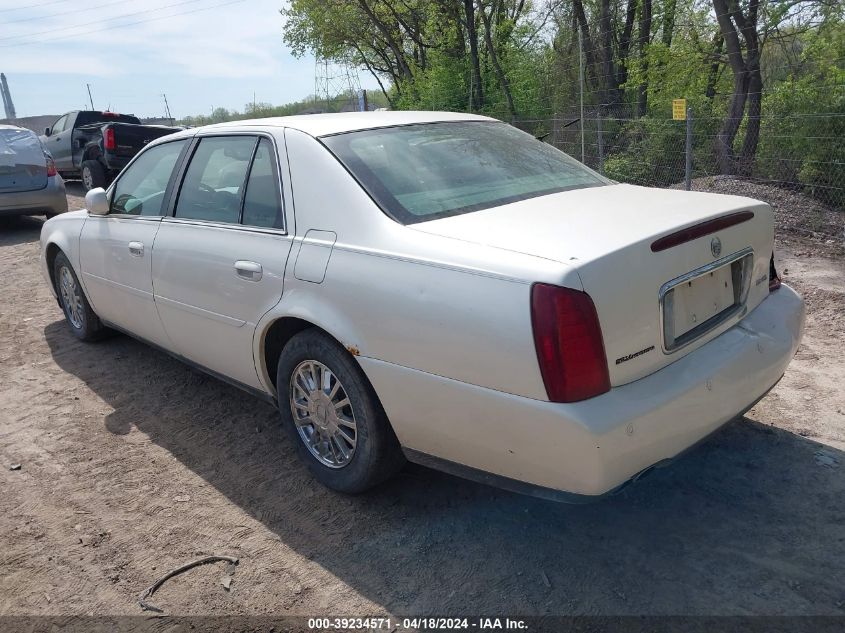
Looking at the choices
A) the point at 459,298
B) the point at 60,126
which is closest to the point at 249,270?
the point at 459,298

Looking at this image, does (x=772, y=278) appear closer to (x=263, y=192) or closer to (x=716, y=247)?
(x=716, y=247)

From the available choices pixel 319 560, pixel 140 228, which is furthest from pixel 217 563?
pixel 140 228

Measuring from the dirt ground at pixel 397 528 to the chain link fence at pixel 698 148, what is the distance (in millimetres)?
4813

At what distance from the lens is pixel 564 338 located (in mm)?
2242

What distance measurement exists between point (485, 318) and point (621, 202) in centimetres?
106

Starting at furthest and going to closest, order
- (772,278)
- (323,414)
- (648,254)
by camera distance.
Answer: (772,278)
(323,414)
(648,254)

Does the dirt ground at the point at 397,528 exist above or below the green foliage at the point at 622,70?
below

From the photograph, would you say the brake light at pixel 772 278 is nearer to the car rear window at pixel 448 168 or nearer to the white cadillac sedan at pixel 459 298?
the white cadillac sedan at pixel 459 298

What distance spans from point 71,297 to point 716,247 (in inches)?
191

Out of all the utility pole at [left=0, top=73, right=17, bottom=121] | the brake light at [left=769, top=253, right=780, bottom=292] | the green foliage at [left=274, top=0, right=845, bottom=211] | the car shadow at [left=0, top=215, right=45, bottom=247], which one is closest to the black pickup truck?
the car shadow at [left=0, top=215, right=45, bottom=247]

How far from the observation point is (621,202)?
303cm

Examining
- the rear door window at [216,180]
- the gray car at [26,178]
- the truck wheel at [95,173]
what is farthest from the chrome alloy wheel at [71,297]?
the truck wheel at [95,173]

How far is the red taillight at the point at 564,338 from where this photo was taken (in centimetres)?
224

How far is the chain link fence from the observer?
325 inches
